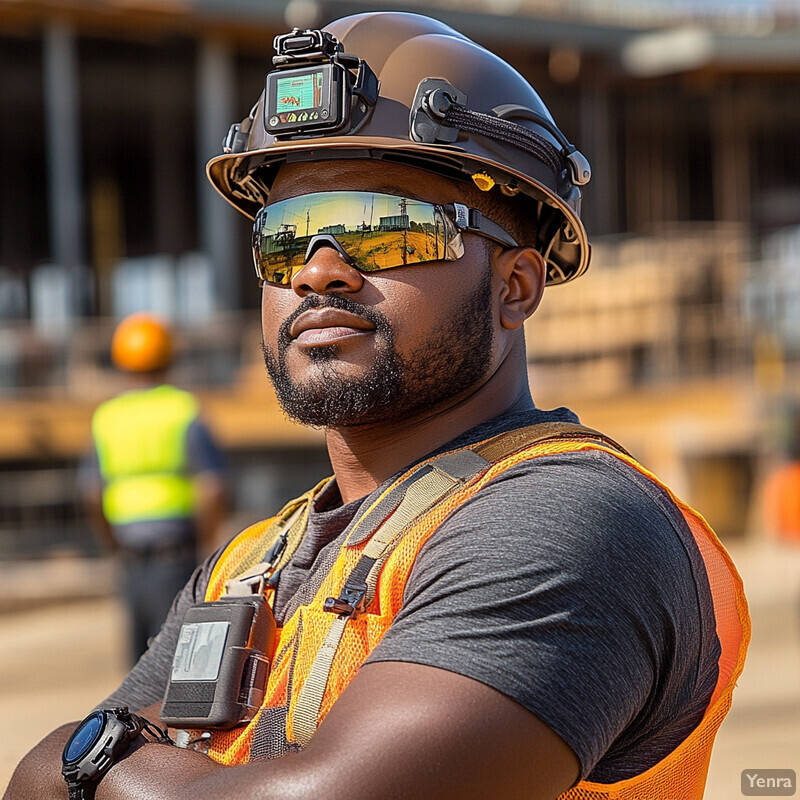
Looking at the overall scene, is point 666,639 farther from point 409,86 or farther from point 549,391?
point 549,391

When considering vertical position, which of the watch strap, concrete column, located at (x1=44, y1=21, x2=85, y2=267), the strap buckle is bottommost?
the watch strap

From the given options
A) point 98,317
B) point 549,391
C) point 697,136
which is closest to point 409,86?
point 549,391

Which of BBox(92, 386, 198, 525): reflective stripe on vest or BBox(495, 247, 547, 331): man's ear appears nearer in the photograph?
BBox(495, 247, 547, 331): man's ear

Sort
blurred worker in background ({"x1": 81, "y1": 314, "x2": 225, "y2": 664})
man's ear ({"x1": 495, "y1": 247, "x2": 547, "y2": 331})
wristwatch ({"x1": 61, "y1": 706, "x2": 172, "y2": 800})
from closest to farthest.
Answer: wristwatch ({"x1": 61, "y1": 706, "x2": 172, "y2": 800}) < man's ear ({"x1": 495, "y1": 247, "x2": 547, "y2": 331}) < blurred worker in background ({"x1": 81, "y1": 314, "x2": 225, "y2": 664})

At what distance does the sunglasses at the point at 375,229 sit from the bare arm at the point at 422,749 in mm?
769

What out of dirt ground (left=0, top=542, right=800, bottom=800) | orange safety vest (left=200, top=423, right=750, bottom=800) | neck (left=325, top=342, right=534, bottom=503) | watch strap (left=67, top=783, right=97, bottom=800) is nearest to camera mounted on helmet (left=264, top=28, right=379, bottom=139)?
neck (left=325, top=342, right=534, bottom=503)

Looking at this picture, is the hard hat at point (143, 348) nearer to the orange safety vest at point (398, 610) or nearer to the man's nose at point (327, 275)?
the man's nose at point (327, 275)

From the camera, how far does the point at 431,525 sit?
6.20 feet

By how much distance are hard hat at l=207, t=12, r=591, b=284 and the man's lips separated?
0.29 metres

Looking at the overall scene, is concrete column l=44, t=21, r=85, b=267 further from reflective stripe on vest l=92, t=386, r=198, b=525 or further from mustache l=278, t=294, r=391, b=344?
mustache l=278, t=294, r=391, b=344

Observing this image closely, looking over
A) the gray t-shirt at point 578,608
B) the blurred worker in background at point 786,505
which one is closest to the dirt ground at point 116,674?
the blurred worker in background at point 786,505

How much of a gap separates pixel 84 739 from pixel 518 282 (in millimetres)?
1081

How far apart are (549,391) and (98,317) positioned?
23.8 ft

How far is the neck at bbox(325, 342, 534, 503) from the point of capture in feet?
7.32
